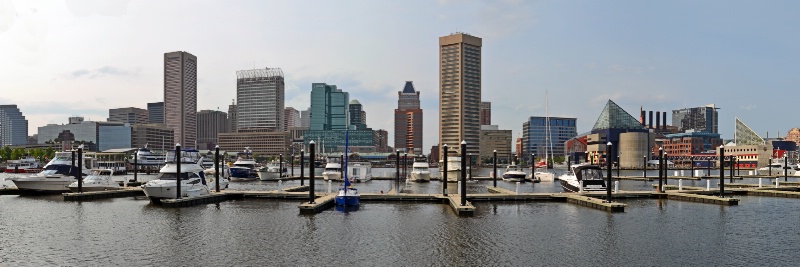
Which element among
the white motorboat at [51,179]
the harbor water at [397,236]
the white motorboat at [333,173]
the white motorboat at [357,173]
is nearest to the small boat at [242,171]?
the white motorboat at [333,173]

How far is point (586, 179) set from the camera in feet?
206

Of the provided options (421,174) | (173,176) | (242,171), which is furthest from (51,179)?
(421,174)

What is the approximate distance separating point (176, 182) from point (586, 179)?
42.0m

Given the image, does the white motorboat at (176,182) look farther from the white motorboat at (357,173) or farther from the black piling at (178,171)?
the white motorboat at (357,173)

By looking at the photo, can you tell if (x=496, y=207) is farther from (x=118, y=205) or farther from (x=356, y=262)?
(x=118, y=205)

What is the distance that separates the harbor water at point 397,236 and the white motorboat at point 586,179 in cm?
976

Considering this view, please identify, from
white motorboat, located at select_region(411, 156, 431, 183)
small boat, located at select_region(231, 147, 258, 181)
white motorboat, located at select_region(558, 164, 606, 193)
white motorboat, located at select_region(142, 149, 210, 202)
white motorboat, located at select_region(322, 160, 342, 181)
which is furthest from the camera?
small boat, located at select_region(231, 147, 258, 181)

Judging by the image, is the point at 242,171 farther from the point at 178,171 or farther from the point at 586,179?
the point at 586,179

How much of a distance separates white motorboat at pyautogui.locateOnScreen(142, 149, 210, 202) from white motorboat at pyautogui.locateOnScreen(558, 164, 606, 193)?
126 feet

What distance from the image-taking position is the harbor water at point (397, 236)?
28438mm

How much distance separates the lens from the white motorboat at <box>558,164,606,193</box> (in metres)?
61.4

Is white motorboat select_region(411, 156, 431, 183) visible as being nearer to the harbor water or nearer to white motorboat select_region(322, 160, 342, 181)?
white motorboat select_region(322, 160, 342, 181)

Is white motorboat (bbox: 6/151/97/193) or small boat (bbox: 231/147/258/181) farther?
small boat (bbox: 231/147/258/181)

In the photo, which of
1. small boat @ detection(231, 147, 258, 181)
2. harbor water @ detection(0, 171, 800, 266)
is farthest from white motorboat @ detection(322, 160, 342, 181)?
harbor water @ detection(0, 171, 800, 266)
